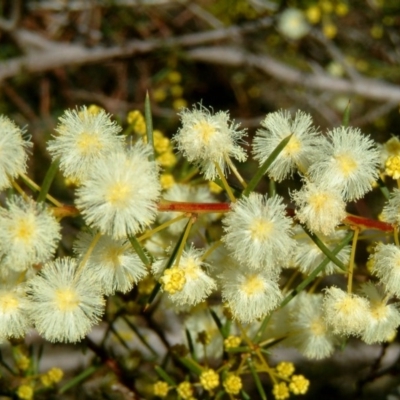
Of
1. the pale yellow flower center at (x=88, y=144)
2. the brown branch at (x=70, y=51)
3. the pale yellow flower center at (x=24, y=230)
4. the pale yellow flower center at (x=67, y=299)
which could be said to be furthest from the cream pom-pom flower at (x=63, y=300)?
the brown branch at (x=70, y=51)

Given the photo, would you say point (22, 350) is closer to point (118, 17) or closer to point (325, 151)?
point (325, 151)

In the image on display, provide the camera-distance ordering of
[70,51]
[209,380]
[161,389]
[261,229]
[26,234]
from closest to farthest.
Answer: [26,234] → [261,229] → [209,380] → [161,389] → [70,51]

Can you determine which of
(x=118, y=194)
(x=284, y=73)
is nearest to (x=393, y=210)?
(x=118, y=194)

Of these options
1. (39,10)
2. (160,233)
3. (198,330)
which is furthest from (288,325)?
(39,10)

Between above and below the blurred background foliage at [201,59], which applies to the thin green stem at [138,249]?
below

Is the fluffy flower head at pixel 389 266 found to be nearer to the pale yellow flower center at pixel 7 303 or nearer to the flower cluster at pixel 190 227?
the flower cluster at pixel 190 227

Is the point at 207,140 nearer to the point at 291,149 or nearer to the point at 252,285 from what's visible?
the point at 291,149
